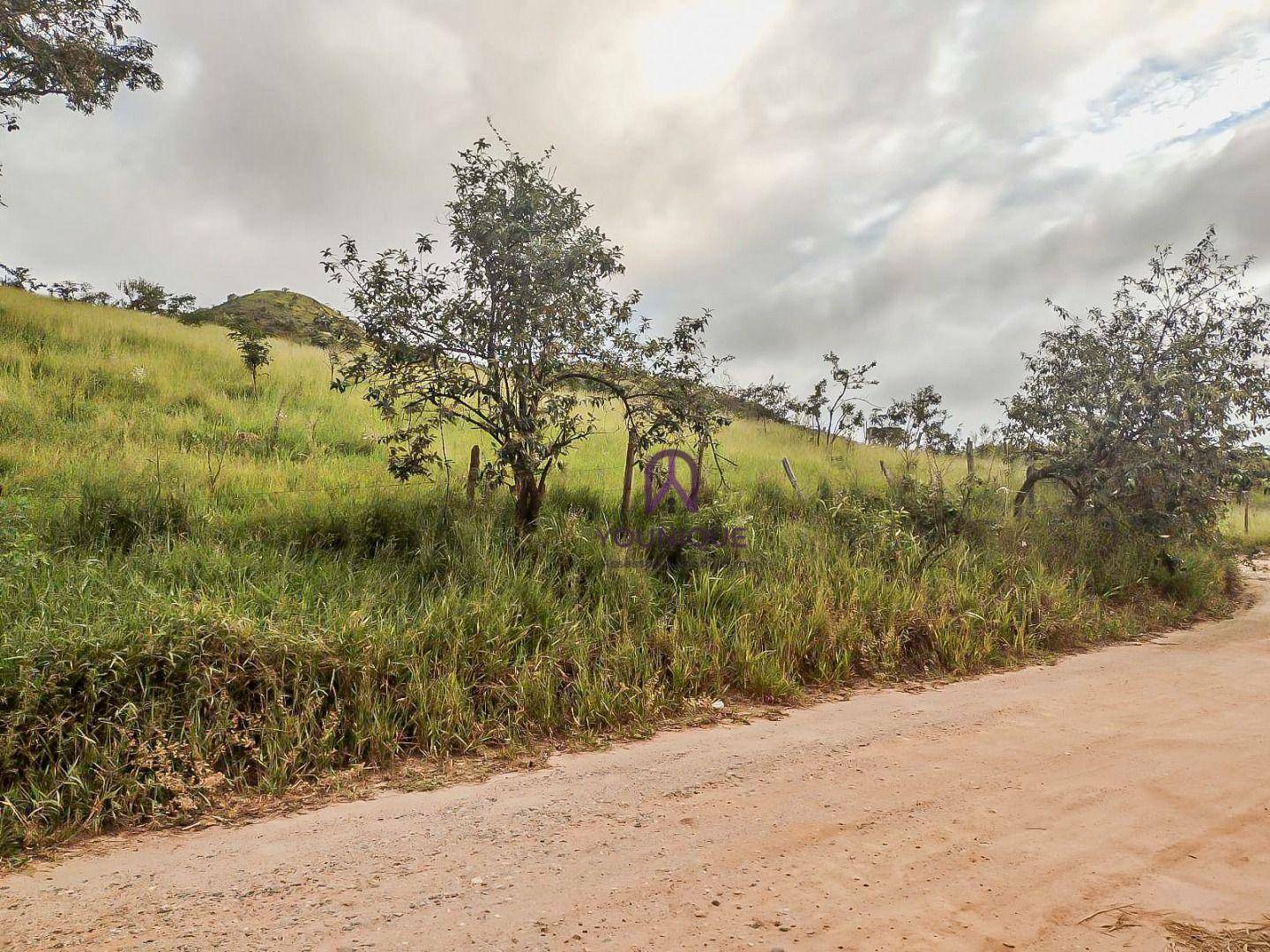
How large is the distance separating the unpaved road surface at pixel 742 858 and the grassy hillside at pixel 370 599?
2.00 feet

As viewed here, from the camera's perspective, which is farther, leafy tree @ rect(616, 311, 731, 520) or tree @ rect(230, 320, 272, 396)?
tree @ rect(230, 320, 272, 396)

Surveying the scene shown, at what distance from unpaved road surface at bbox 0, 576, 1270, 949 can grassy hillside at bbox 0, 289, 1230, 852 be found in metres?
0.61

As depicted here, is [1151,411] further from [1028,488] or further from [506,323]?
[506,323]

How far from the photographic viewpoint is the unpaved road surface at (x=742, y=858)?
2859mm

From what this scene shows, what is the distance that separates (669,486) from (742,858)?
5.39m

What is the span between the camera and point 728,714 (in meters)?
5.45

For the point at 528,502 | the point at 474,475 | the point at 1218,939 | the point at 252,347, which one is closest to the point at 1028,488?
the point at 528,502

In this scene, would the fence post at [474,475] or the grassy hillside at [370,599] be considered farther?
the fence post at [474,475]

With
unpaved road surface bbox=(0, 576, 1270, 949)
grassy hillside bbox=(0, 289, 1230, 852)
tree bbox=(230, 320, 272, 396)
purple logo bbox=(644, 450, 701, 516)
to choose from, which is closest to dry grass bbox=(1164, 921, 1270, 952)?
unpaved road surface bbox=(0, 576, 1270, 949)

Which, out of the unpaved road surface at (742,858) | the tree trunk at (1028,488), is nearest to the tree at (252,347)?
the unpaved road surface at (742,858)

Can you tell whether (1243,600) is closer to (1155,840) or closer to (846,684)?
(846,684)

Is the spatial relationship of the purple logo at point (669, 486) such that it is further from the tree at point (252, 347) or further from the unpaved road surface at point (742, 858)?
the tree at point (252, 347)

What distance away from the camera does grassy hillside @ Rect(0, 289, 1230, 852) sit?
4129 millimetres

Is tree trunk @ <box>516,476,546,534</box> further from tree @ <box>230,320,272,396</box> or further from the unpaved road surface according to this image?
tree @ <box>230,320,272,396</box>
